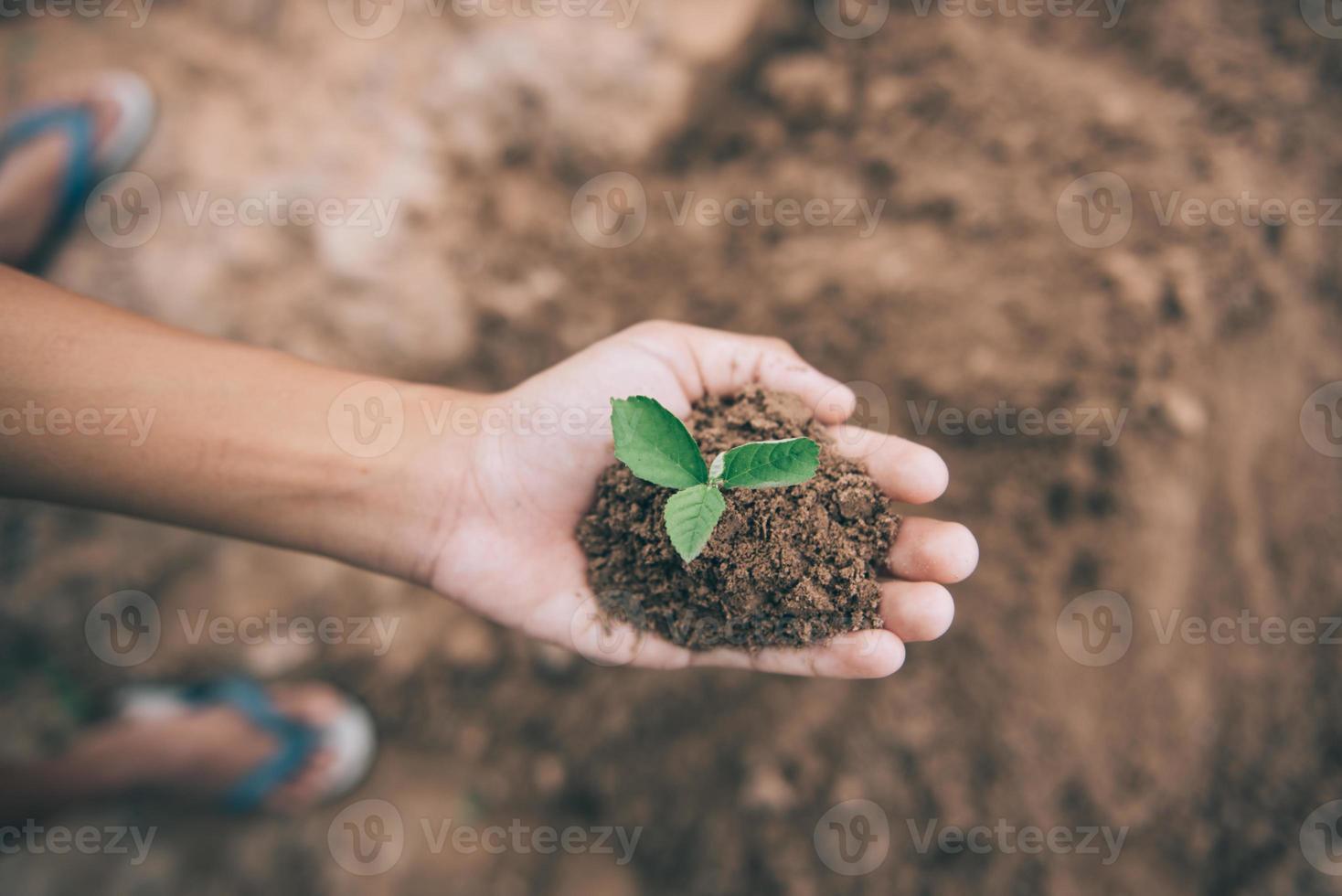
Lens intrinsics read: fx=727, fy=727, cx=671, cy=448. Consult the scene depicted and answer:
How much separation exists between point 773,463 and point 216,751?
8.82 ft

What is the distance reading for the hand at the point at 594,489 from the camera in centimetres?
182

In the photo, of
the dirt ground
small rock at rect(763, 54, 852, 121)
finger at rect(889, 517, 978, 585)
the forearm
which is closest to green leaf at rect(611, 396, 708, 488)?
finger at rect(889, 517, 978, 585)

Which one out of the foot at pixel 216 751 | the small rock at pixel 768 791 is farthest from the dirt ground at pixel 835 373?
the foot at pixel 216 751

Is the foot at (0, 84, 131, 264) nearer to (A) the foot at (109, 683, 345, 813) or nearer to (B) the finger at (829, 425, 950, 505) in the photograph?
(A) the foot at (109, 683, 345, 813)

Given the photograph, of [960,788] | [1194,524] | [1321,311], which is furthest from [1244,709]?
[1321,311]

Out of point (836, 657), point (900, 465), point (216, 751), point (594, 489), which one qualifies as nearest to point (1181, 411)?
point (900, 465)

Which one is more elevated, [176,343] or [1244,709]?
[176,343]

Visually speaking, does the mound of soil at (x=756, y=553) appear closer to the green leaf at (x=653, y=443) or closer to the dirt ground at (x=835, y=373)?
the green leaf at (x=653, y=443)

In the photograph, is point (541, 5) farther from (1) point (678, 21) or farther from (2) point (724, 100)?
(2) point (724, 100)

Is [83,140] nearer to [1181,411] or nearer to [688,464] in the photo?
[688,464]

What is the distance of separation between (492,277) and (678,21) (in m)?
1.19

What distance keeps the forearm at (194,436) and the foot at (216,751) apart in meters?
1.13

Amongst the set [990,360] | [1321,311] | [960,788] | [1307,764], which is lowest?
A: [960,788]

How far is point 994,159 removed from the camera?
2.55m
